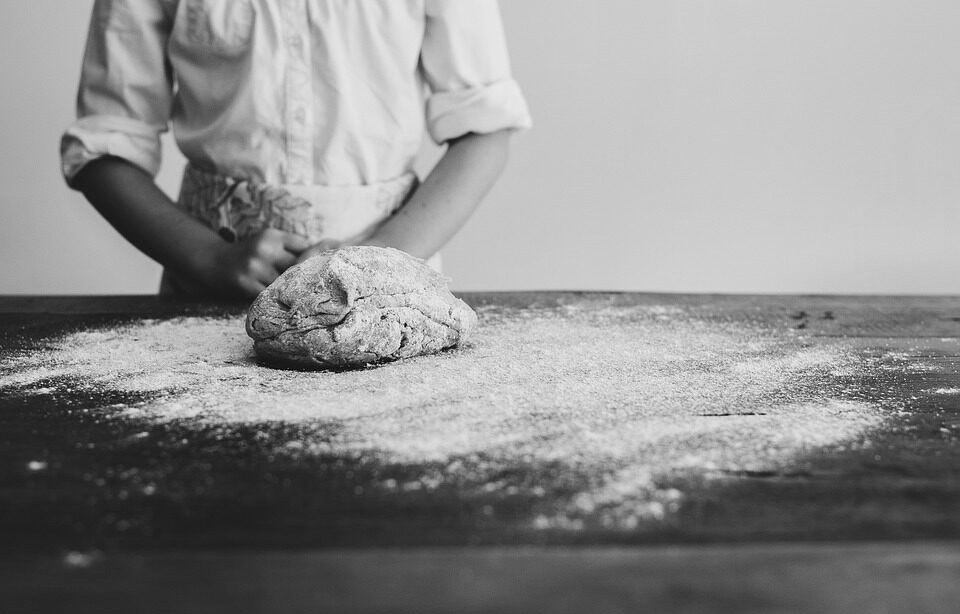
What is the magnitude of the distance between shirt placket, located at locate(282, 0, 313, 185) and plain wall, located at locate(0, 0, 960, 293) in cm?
121

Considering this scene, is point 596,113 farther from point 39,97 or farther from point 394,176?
point 39,97

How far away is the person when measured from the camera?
113 cm

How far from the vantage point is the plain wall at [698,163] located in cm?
224

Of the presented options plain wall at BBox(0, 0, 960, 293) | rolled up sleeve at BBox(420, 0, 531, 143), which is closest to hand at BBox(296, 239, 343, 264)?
rolled up sleeve at BBox(420, 0, 531, 143)

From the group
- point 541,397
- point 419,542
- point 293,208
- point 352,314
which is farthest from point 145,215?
point 419,542

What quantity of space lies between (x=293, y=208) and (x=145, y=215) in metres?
0.19

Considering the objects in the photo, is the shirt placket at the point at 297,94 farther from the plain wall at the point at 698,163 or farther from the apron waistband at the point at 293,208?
the plain wall at the point at 698,163

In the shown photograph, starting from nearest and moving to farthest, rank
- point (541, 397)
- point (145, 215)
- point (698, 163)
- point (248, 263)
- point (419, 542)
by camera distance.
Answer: point (419, 542) < point (541, 397) < point (248, 263) < point (145, 215) < point (698, 163)

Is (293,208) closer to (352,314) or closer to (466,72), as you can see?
(466,72)

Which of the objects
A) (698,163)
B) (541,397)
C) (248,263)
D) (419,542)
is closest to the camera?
(419,542)

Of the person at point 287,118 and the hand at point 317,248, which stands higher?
the person at point 287,118

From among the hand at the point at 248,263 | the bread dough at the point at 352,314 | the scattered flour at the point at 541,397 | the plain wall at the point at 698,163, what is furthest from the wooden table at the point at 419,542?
the plain wall at the point at 698,163

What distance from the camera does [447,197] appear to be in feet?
3.77

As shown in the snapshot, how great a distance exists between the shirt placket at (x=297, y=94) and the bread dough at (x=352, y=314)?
1.29ft
